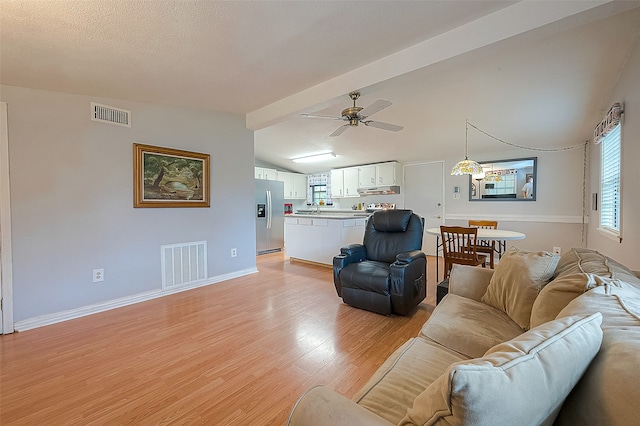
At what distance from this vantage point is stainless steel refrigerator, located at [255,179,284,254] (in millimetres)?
5961

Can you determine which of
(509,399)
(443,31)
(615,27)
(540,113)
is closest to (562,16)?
(443,31)

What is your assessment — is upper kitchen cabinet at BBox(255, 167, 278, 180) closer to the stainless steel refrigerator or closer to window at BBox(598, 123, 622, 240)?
the stainless steel refrigerator

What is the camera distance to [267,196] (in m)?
6.11

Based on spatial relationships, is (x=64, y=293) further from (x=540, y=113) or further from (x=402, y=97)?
(x=540, y=113)

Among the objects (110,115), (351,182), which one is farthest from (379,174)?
(110,115)

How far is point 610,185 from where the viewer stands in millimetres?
3002

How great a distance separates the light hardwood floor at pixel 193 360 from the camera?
4.86 feet

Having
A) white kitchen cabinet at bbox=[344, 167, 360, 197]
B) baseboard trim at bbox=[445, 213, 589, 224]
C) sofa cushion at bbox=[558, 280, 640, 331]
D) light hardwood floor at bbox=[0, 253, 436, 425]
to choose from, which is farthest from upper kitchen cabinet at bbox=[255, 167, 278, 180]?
sofa cushion at bbox=[558, 280, 640, 331]

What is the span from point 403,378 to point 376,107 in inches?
90.9

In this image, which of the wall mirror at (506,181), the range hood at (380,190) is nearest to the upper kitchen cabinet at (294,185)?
the range hood at (380,190)

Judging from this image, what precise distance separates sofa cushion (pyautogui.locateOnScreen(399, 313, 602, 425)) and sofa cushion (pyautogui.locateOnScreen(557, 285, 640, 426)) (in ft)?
0.09

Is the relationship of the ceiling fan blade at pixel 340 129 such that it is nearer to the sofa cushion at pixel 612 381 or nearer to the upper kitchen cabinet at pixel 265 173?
the sofa cushion at pixel 612 381

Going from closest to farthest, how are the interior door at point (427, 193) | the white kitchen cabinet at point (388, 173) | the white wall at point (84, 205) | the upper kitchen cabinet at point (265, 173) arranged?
the white wall at point (84, 205) → the interior door at point (427, 193) → the white kitchen cabinet at point (388, 173) → the upper kitchen cabinet at point (265, 173)

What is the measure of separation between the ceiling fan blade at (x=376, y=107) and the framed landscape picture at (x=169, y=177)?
7.28 ft
